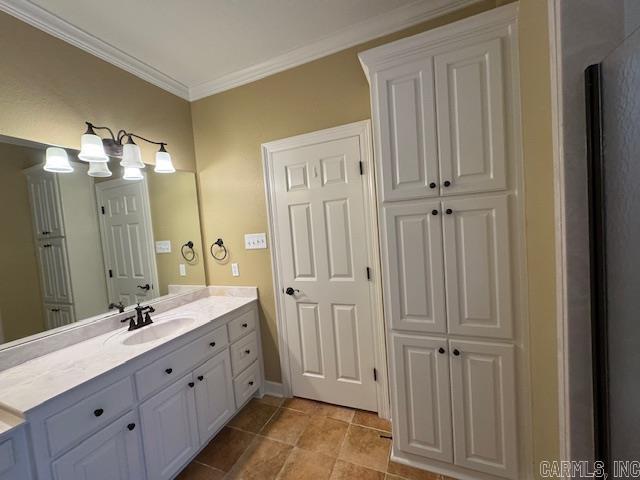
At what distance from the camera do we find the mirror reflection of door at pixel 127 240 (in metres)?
1.75

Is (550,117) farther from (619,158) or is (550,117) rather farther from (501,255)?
(501,255)

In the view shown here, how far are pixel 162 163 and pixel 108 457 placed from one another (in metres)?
1.73

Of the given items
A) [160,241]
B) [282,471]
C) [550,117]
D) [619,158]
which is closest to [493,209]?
[550,117]

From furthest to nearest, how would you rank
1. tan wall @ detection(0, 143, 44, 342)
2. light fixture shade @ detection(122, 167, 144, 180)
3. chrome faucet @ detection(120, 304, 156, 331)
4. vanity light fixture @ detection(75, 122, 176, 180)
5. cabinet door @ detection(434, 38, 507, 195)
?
light fixture shade @ detection(122, 167, 144, 180)
chrome faucet @ detection(120, 304, 156, 331)
vanity light fixture @ detection(75, 122, 176, 180)
tan wall @ detection(0, 143, 44, 342)
cabinet door @ detection(434, 38, 507, 195)

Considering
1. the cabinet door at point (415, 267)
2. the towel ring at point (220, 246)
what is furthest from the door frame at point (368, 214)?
the towel ring at point (220, 246)

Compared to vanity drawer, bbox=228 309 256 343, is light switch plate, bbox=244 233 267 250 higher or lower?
higher

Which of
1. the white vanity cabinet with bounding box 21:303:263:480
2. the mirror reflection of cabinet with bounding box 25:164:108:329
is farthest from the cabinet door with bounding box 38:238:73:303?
the white vanity cabinet with bounding box 21:303:263:480

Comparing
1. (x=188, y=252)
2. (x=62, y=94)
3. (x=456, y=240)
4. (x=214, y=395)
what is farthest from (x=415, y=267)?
(x=62, y=94)

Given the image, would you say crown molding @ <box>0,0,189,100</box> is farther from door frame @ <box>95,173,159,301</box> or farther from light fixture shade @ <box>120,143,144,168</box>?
door frame @ <box>95,173,159,301</box>

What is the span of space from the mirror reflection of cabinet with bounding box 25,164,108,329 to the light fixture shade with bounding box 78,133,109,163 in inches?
5.4

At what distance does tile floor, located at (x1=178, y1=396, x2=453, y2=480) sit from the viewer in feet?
4.96

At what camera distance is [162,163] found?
76.2 inches

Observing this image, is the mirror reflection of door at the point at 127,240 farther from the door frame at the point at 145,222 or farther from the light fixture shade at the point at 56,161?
the light fixture shade at the point at 56,161

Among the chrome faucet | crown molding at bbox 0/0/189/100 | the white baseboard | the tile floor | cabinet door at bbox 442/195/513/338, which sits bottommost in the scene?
the tile floor
